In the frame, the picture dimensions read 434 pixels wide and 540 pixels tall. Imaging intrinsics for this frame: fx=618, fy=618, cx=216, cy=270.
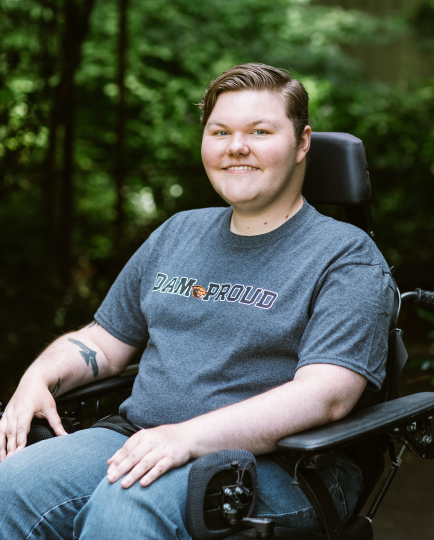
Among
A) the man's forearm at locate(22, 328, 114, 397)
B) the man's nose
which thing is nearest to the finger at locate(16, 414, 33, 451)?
the man's forearm at locate(22, 328, 114, 397)

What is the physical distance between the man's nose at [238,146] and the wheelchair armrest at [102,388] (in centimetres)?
78

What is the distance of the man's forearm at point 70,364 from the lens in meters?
1.83

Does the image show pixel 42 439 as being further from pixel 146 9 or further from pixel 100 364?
pixel 146 9

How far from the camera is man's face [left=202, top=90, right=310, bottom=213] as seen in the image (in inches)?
68.1

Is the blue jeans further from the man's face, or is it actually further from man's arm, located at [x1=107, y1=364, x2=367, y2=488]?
the man's face

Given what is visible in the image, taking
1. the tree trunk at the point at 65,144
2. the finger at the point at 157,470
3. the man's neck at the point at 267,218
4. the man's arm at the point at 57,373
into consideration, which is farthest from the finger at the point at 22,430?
the tree trunk at the point at 65,144

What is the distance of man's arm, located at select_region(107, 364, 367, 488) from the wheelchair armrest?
0.48m

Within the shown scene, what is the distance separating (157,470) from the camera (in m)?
1.37

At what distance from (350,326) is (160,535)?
0.63m

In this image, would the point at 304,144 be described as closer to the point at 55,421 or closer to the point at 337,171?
the point at 337,171

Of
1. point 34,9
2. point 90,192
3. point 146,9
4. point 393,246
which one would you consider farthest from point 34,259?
point 393,246

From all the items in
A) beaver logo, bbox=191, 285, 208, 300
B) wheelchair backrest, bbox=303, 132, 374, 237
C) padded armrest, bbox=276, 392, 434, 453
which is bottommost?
padded armrest, bbox=276, 392, 434, 453

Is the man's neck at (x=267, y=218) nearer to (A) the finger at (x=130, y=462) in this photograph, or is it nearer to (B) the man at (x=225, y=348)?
(B) the man at (x=225, y=348)

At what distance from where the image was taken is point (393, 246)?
5.73 metres
